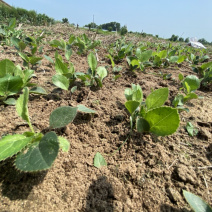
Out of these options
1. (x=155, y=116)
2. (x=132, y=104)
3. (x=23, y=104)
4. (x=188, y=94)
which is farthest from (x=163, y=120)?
(x=23, y=104)

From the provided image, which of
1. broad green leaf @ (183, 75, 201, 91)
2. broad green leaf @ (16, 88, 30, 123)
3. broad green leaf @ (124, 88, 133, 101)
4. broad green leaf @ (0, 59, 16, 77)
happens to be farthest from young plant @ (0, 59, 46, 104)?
broad green leaf @ (183, 75, 201, 91)

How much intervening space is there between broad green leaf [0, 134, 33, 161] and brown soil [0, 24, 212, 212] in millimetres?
128

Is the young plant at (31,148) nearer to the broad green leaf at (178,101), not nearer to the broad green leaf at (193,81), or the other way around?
the broad green leaf at (178,101)

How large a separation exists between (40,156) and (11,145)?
0.46ft

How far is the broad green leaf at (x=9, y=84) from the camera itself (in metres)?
1.05

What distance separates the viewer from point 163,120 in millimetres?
890

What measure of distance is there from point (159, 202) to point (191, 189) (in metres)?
A: 0.18

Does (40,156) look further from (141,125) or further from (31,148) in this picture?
(141,125)

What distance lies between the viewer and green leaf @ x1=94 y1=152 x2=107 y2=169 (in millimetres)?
816

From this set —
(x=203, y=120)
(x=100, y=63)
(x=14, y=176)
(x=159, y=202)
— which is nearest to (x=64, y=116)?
(x=14, y=176)

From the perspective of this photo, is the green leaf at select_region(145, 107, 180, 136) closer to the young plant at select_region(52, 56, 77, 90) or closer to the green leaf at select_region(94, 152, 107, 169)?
the green leaf at select_region(94, 152, 107, 169)

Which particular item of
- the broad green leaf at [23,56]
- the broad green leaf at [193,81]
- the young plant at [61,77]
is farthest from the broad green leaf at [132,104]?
the broad green leaf at [23,56]

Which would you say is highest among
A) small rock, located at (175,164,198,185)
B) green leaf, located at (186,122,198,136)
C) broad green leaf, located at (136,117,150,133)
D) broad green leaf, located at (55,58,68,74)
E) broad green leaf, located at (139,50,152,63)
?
broad green leaf, located at (139,50,152,63)

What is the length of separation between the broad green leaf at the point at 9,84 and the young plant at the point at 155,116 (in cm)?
74
